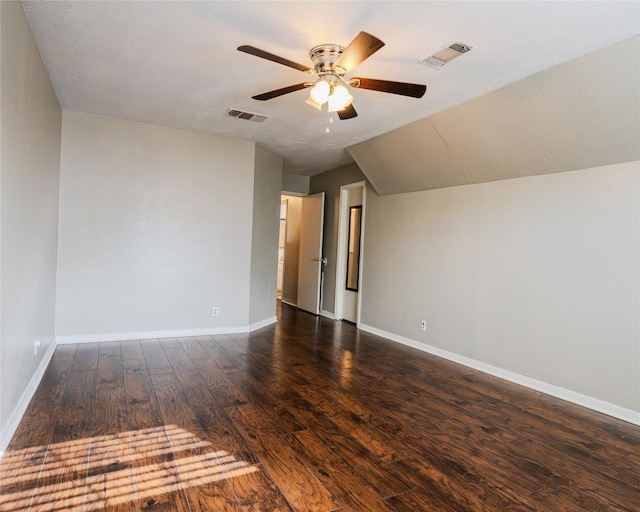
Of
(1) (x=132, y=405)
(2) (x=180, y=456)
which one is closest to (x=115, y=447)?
(2) (x=180, y=456)

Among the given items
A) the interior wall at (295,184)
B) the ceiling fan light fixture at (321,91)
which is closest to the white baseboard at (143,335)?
the interior wall at (295,184)

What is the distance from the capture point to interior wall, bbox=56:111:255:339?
410cm

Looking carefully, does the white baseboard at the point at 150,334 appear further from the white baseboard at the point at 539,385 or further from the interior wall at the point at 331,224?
the white baseboard at the point at 539,385

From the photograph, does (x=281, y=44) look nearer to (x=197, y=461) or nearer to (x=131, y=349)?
(x=197, y=461)

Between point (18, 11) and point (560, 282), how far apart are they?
13.7 ft

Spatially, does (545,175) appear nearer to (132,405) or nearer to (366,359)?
(366,359)

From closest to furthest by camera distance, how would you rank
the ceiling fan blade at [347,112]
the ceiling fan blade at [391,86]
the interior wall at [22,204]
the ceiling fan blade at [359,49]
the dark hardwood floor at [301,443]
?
the dark hardwood floor at [301,443]
the ceiling fan blade at [359,49]
the interior wall at [22,204]
the ceiling fan blade at [391,86]
the ceiling fan blade at [347,112]

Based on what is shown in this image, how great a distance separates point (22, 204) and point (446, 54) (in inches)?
113

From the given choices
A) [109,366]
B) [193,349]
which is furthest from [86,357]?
[193,349]

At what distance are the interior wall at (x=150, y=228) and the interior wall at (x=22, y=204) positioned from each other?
2.09 feet

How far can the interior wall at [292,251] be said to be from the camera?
7.55m

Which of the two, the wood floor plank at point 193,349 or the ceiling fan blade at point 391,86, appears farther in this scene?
the wood floor plank at point 193,349

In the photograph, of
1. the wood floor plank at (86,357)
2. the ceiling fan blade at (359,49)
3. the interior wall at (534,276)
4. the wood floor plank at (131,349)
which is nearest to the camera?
the ceiling fan blade at (359,49)

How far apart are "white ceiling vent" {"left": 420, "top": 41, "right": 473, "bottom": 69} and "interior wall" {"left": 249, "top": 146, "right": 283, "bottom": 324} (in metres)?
2.82
